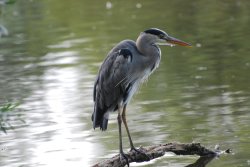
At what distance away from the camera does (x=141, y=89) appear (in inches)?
487

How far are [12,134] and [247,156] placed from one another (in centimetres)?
344

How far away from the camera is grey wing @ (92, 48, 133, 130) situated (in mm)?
7742

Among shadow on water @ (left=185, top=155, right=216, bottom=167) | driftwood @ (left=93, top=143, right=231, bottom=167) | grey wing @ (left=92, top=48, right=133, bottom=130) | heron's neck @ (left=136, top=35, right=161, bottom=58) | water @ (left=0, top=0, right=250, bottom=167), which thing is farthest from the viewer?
water @ (left=0, top=0, right=250, bottom=167)

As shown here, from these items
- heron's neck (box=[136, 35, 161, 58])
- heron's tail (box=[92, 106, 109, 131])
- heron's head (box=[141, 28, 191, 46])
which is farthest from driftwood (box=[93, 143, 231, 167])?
heron's head (box=[141, 28, 191, 46])

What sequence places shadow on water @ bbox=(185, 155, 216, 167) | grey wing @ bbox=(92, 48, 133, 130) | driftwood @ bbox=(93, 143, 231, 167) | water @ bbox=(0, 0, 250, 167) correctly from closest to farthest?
1. driftwood @ bbox=(93, 143, 231, 167)
2. grey wing @ bbox=(92, 48, 133, 130)
3. shadow on water @ bbox=(185, 155, 216, 167)
4. water @ bbox=(0, 0, 250, 167)

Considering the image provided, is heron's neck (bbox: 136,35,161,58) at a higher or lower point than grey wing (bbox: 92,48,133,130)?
higher

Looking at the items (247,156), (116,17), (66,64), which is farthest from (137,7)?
(247,156)

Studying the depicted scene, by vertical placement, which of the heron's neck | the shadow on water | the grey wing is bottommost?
the shadow on water

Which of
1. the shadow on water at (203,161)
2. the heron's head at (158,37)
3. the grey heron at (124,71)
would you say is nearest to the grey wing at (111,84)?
the grey heron at (124,71)

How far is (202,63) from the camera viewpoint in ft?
44.9

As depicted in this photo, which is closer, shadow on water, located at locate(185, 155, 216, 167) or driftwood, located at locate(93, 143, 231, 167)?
driftwood, located at locate(93, 143, 231, 167)

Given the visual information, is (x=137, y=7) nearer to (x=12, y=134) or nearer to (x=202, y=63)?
(x=202, y=63)

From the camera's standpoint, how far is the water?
9.09 meters

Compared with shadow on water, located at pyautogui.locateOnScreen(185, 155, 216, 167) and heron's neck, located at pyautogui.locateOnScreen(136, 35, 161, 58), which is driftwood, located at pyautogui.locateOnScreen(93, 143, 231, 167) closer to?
shadow on water, located at pyautogui.locateOnScreen(185, 155, 216, 167)
